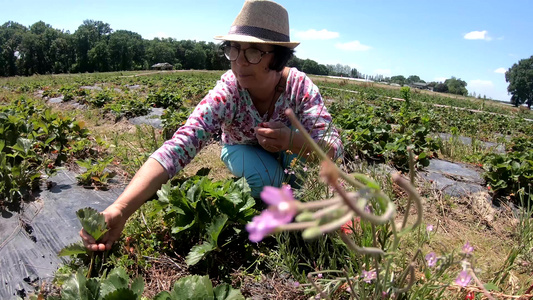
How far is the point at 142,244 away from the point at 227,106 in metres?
1.09

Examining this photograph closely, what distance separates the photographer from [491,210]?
115 inches

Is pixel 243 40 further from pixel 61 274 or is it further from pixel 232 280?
pixel 61 274

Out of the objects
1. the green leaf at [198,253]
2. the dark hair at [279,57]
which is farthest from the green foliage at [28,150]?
the dark hair at [279,57]

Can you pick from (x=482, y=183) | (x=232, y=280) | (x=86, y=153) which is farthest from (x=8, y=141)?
(x=482, y=183)

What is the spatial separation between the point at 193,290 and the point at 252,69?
1407 millimetres

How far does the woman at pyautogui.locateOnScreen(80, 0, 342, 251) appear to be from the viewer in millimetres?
1782

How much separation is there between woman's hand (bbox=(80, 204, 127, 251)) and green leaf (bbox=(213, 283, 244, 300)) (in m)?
0.67

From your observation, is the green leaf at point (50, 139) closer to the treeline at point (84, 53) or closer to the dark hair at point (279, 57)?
the dark hair at point (279, 57)

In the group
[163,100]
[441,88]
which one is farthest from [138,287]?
[441,88]

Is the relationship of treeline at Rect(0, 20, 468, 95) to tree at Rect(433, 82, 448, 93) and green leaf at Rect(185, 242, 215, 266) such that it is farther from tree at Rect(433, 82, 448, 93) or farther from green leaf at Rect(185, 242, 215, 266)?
green leaf at Rect(185, 242, 215, 266)

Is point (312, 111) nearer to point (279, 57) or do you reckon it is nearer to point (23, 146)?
point (279, 57)

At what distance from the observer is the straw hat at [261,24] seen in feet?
6.91

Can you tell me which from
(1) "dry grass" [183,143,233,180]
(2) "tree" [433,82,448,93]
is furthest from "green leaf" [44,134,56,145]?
(2) "tree" [433,82,448,93]

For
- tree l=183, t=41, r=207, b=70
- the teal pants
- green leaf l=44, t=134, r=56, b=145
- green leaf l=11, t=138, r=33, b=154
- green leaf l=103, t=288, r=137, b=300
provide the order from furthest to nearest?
tree l=183, t=41, r=207, b=70 → green leaf l=44, t=134, r=56, b=145 → green leaf l=11, t=138, r=33, b=154 → the teal pants → green leaf l=103, t=288, r=137, b=300
